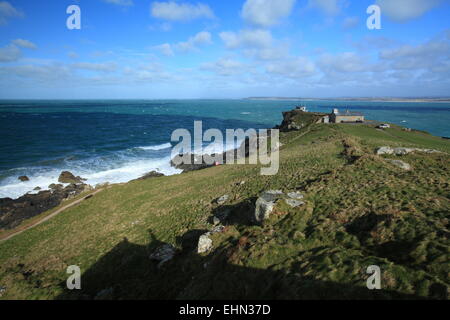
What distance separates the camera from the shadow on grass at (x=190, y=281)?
27.4 feet

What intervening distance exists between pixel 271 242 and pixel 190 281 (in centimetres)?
486

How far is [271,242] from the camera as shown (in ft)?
39.0

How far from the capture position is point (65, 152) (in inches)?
2463

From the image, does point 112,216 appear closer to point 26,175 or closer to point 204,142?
point 26,175

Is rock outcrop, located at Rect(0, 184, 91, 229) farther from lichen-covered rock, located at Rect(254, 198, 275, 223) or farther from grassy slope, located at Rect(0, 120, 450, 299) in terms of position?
lichen-covered rock, located at Rect(254, 198, 275, 223)

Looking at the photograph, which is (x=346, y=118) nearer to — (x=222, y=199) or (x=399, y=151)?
(x=399, y=151)

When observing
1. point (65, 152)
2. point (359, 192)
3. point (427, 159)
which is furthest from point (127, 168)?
→ point (427, 159)

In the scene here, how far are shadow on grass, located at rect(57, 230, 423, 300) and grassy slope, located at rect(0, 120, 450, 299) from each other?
2.3 inches

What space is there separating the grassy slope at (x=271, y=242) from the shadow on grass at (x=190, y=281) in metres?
0.06

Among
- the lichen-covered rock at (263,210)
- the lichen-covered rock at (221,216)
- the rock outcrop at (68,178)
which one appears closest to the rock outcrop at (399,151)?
the lichen-covered rock at (263,210)

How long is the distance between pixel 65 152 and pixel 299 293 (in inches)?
2831

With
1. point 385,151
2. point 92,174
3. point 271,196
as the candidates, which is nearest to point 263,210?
point 271,196

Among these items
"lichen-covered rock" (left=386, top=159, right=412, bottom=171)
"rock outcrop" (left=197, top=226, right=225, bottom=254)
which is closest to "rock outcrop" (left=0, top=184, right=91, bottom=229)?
"rock outcrop" (left=197, top=226, right=225, bottom=254)

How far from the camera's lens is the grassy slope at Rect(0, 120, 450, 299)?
9000mm
